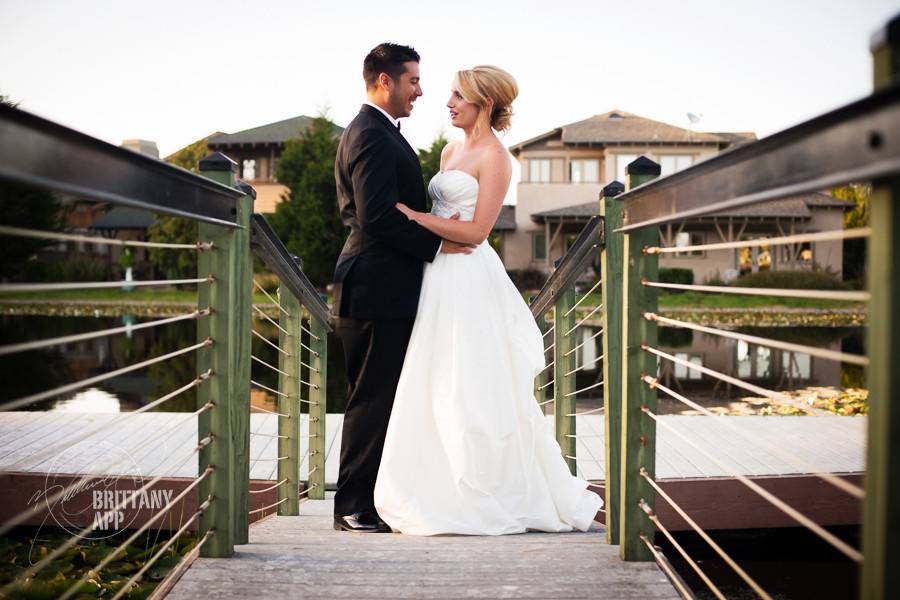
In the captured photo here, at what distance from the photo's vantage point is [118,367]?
11484 mm

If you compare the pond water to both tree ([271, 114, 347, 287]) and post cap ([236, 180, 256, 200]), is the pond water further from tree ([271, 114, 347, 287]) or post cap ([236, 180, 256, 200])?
tree ([271, 114, 347, 287])

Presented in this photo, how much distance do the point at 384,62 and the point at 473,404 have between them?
146 cm

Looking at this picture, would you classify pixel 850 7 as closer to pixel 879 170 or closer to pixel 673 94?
pixel 673 94

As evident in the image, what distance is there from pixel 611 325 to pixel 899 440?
1636mm

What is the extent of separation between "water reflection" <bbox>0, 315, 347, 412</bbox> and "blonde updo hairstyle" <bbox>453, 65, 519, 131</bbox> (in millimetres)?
4586

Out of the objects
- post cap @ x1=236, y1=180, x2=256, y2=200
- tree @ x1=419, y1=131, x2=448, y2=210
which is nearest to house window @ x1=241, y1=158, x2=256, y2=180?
tree @ x1=419, y1=131, x2=448, y2=210

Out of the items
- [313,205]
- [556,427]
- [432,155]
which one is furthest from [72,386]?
[432,155]

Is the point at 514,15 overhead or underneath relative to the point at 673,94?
underneath

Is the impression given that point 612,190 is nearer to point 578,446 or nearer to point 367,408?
point 367,408

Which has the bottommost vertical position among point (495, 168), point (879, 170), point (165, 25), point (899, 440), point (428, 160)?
point (899, 440)

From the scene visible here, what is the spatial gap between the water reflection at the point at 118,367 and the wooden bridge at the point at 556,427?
135 inches

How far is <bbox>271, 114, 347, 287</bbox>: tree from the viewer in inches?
1054

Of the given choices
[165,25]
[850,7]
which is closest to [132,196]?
[850,7]

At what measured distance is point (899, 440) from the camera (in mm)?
1073
